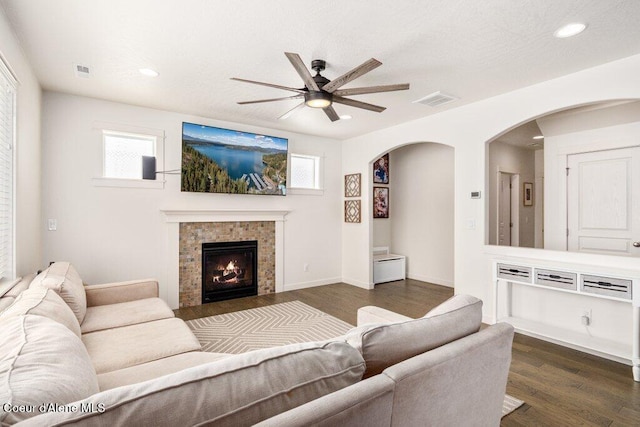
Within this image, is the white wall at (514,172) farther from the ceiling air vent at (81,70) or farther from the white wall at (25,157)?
the white wall at (25,157)

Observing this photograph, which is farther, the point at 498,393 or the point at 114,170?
the point at 114,170

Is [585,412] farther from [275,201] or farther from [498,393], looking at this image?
[275,201]

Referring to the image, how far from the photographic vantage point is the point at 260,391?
91 centimetres

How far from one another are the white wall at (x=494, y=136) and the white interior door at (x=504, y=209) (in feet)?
5.59

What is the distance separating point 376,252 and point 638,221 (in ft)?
12.9

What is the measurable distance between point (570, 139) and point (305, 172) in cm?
392

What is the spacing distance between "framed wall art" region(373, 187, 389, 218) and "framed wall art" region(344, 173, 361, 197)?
0.70 m

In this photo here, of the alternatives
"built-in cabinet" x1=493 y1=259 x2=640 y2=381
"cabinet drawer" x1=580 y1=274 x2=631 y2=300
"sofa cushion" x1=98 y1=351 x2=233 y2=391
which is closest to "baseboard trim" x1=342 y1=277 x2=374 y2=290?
"built-in cabinet" x1=493 y1=259 x2=640 y2=381

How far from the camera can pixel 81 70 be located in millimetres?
3158

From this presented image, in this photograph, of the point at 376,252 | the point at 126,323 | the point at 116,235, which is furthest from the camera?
the point at 376,252

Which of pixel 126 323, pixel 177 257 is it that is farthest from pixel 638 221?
pixel 177 257

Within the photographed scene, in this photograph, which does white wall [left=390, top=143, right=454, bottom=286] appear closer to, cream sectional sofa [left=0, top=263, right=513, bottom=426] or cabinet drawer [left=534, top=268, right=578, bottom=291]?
cabinet drawer [left=534, top=268, right=578, bottom=291]

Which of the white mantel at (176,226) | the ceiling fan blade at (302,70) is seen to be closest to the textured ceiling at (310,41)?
the ceiling fan blade at (302,70)

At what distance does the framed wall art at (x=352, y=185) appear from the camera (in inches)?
232
